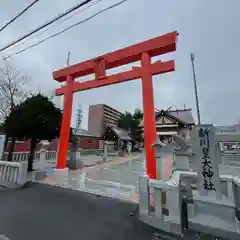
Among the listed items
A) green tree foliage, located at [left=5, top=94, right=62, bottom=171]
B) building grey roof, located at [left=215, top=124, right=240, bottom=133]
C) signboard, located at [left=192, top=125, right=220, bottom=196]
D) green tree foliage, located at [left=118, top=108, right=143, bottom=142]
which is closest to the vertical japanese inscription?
signboard, located at [left=192, top=125, right=220, bottom=196]

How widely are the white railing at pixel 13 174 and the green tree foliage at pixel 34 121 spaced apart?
6.06ft

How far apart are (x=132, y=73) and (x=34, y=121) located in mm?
4508

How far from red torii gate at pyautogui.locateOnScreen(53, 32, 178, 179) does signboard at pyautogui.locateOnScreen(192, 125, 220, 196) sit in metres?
2.30

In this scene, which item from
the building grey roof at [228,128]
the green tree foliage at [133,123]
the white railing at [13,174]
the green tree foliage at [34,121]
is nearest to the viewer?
the building grey roof at [228,128]

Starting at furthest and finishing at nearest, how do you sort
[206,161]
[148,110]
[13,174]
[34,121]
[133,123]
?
[133,123] < [34,121] < [13,174] < [148,110] < [206,161]

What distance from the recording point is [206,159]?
111 inches

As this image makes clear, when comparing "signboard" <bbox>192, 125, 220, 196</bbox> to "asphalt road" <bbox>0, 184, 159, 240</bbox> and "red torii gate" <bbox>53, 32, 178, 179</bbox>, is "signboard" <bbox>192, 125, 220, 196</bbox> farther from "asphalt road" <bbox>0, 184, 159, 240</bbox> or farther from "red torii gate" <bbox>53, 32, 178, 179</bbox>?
"red torii gate" <bbox>53, 32, 178, 179</bbox>

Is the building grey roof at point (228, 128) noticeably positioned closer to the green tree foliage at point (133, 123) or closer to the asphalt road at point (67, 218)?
the asphalt road at point (67, 218)

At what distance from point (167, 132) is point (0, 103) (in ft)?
39.1

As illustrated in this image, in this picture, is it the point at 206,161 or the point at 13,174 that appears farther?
the point at 13,174

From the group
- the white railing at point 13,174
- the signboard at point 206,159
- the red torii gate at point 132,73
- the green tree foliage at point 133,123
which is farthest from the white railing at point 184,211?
the green tree foliage at point 133,123

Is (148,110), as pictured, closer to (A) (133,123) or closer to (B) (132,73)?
(B) (132,73)

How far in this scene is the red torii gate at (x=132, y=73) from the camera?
529 cm

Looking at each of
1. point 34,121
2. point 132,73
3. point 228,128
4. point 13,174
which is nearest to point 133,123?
point 34,121
